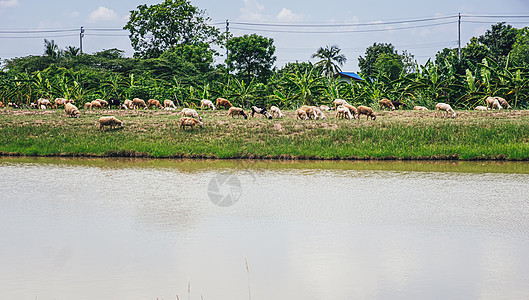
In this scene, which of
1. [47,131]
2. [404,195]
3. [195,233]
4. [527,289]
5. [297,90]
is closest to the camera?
[527,289]

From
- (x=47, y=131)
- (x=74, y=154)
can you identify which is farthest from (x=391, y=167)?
(x=47, y=131)

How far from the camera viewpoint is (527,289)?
16.1 feet

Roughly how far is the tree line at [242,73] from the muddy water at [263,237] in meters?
14.5

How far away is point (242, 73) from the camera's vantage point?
46.8 metres

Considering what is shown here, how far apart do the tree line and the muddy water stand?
14.5m

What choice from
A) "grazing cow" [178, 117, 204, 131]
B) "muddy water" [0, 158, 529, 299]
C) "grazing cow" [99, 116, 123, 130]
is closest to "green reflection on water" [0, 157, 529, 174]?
"muddy water" [0, 158, 529, 299]

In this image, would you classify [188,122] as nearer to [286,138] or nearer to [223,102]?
[286,138]

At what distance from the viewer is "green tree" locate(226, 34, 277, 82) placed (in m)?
45.7

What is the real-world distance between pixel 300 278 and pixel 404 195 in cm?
510

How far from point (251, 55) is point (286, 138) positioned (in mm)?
29223

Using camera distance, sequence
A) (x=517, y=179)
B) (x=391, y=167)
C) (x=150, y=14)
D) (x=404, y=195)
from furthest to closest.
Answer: (x=150, y=14), (x=391, y=167), (x=517, y=179), (x=404, y=195)

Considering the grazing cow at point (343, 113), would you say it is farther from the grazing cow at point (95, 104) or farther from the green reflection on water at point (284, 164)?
the grazing cow at point (95, 104)

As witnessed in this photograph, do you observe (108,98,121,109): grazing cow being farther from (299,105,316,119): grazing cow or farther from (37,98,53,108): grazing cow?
(299,105,316,119): grazing cow

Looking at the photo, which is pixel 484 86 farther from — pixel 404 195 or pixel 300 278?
pixel 300 278
